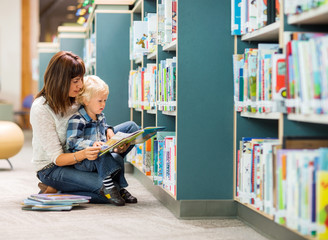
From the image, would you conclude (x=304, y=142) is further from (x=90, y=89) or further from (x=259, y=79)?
(x=90, y=89)

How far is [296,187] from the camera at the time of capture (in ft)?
5.72

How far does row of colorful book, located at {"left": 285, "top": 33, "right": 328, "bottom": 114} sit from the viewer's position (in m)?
1.67

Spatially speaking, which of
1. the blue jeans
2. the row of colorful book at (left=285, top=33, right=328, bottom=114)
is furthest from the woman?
the row of colorful book at (left=285, top=33, right=328, bottom=114)

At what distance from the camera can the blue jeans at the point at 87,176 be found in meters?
2.97

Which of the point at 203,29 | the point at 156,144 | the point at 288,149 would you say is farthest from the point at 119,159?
the point at 288,149

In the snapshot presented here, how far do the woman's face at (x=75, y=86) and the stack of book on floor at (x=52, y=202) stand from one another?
604 mm

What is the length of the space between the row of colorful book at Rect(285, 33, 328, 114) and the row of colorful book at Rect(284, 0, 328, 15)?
0.29 feet

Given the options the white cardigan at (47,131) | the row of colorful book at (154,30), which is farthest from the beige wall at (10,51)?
the white cardigan at (47,131)

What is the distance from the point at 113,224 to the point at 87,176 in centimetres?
59

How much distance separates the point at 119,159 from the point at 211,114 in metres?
0.78

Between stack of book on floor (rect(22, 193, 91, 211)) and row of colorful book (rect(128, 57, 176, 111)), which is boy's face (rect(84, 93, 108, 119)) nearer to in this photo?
row of colorful book (rect(128, 57, 176, 111))

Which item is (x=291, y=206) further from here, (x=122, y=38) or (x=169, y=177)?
(x=122, y=38)

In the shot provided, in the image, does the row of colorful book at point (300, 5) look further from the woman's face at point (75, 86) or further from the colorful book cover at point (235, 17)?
the woman's face at point (75, 86)

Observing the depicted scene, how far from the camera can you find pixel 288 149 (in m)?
1.85
